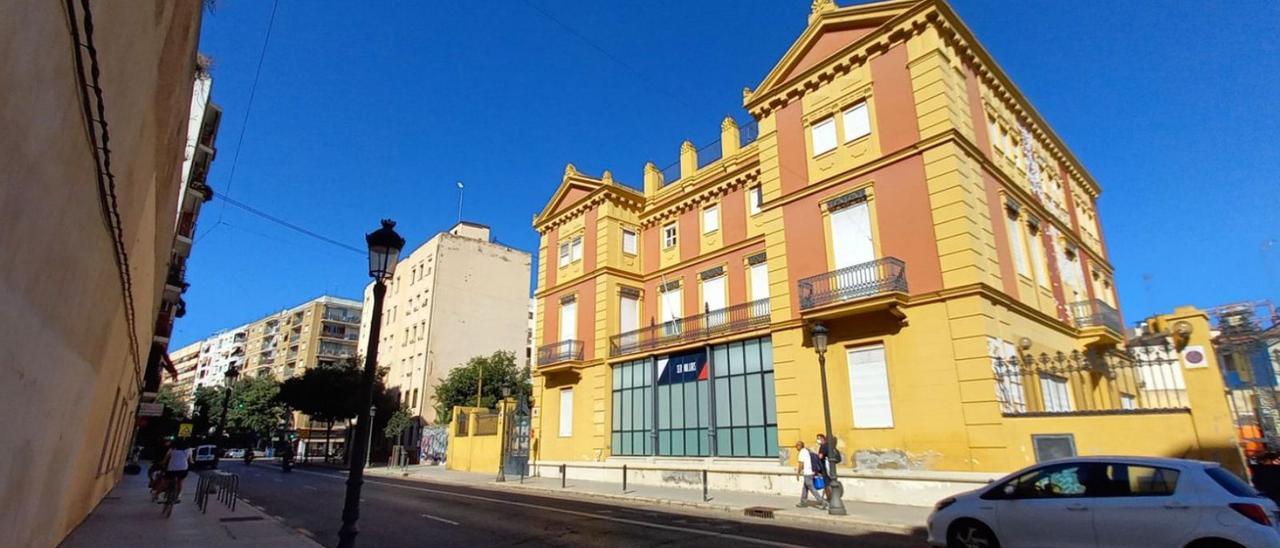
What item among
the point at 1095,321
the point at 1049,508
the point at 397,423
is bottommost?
the point at 1049,508

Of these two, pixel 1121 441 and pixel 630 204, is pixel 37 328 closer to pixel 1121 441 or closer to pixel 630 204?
pixel 1121 441

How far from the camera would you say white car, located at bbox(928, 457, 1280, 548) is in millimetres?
6266

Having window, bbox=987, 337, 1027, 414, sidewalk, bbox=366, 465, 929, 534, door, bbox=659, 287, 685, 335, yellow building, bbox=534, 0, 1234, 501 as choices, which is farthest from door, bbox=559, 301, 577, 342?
window, bbox=987, 337, 1027, 414

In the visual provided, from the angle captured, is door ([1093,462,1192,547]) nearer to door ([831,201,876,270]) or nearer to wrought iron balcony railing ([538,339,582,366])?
door ([831,201,876,270])

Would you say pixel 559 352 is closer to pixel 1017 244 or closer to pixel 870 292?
pixel 870 292

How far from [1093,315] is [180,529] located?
2563 centimetres

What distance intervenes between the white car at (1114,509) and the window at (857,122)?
40.6 ft

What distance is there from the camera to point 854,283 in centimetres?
1661

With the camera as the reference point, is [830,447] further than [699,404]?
No

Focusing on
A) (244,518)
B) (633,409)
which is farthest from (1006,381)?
(244,518)

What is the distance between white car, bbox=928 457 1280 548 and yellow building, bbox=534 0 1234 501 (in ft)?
18.0

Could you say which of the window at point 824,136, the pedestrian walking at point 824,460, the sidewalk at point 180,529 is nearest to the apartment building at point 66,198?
the sidewalk at point 180,529

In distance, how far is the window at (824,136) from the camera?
18.8m

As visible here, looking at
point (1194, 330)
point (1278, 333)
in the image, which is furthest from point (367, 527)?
point (1278, 333)
